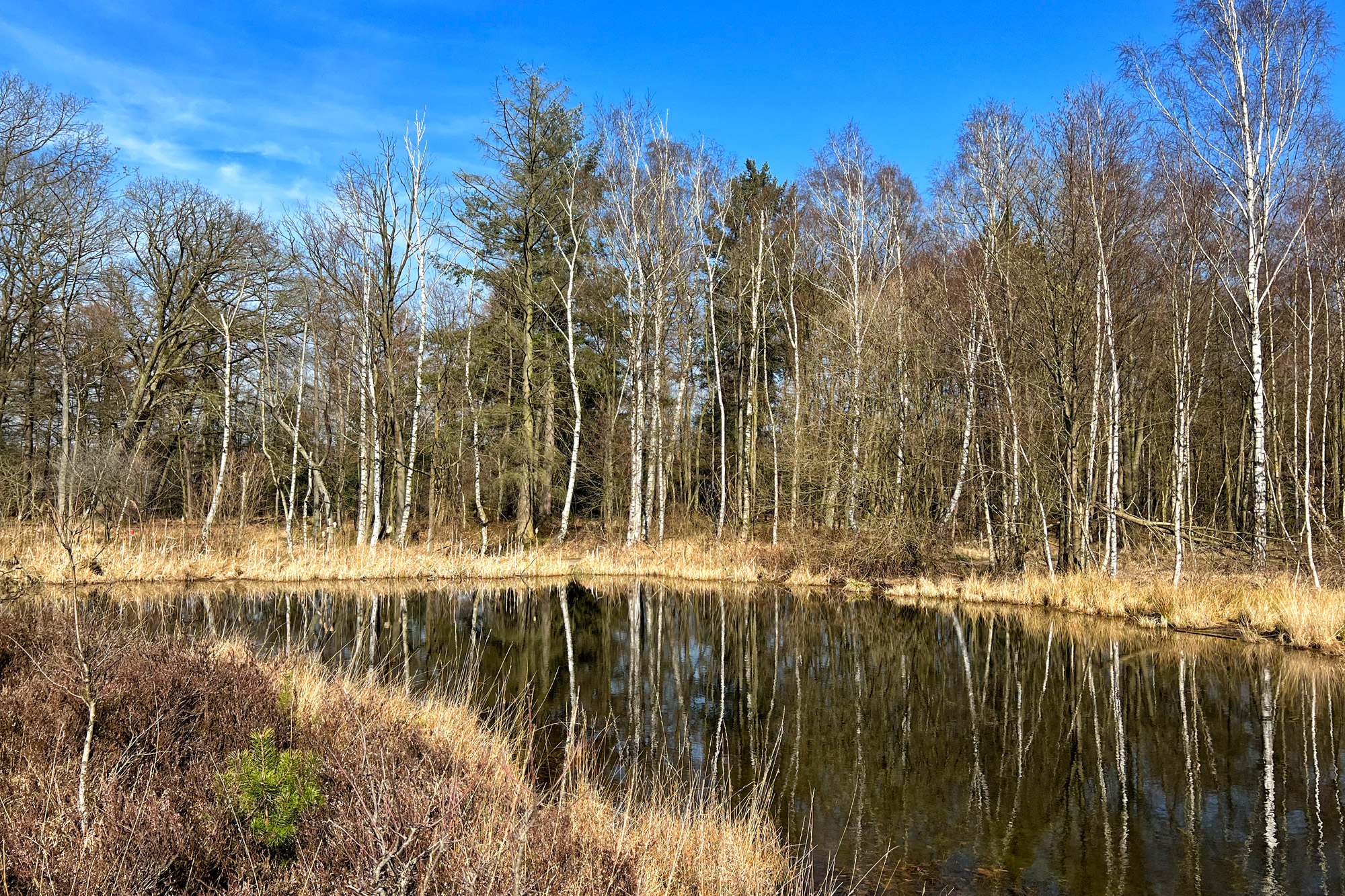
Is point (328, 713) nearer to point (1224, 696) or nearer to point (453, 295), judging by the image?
point (1224, 696)

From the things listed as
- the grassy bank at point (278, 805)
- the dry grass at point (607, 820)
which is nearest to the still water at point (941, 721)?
the dry grass at point (607, 820)

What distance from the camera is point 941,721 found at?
8.77 metres

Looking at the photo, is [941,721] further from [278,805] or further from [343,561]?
[343,561]

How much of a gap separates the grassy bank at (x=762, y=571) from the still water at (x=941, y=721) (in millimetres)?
806

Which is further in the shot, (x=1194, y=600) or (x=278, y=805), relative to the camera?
(x=1194, y=600)

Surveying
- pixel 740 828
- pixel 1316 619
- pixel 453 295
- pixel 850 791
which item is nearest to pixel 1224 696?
pixel 1316 619

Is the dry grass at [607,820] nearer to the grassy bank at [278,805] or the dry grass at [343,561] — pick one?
the grassy bank at [278,805]

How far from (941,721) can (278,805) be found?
729 centimetres

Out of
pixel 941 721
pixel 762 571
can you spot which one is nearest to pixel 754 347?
pixel 762 571

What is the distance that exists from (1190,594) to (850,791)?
10214mm

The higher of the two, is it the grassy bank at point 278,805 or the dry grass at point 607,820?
the grassy bank at point 278,805

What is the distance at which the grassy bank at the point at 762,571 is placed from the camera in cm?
1280

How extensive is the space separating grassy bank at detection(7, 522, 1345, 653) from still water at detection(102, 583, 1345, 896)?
0.81 metres

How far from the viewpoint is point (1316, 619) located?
11531 mm
